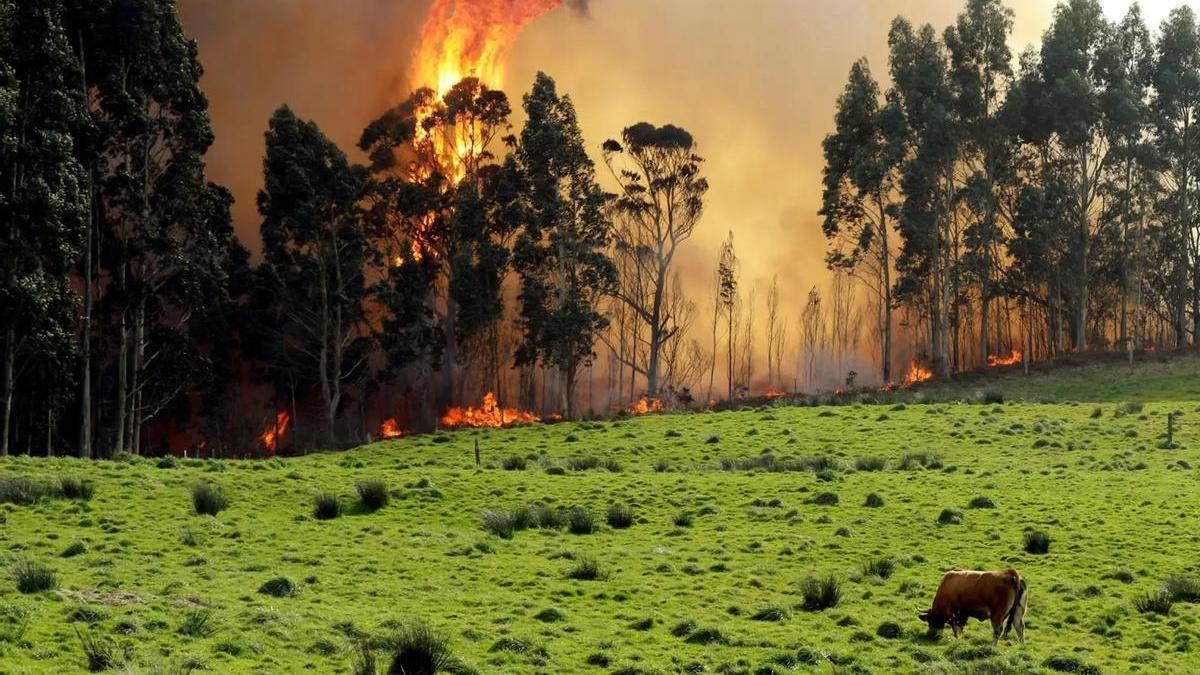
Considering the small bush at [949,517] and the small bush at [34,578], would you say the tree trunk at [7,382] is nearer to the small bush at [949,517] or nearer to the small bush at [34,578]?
the small bush at [34,578]

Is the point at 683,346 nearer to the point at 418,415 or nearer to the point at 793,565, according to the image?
the point at 418,415

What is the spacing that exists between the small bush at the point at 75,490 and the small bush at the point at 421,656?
715 inches

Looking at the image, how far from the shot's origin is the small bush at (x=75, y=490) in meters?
34.2

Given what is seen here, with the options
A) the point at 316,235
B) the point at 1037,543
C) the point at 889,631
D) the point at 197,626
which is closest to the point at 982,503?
the point at 1037,543

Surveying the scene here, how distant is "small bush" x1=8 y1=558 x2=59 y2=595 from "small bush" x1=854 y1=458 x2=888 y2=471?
2857 cm

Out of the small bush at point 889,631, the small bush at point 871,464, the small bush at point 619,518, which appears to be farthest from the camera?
the small bush at point 871,464

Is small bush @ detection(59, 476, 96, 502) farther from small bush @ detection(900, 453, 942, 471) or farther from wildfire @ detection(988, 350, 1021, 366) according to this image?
wildfire @ detection(988, 350, 1021, 366)

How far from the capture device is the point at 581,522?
32.8 metres

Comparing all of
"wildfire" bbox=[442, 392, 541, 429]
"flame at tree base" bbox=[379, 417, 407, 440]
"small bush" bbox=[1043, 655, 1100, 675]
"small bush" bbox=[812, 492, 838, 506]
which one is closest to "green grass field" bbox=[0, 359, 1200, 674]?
"small bush" bbox=[1043, 655, 1100, 675]

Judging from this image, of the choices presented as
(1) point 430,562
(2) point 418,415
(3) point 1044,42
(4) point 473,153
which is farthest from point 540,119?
(1) point 430,562

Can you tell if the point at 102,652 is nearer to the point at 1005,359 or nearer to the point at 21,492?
the point at 21,492

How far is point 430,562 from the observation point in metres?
28.3

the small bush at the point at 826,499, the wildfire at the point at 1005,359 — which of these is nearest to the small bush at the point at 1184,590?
the small bush at the point at 826,499

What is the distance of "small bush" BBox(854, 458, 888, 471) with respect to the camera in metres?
44.1
